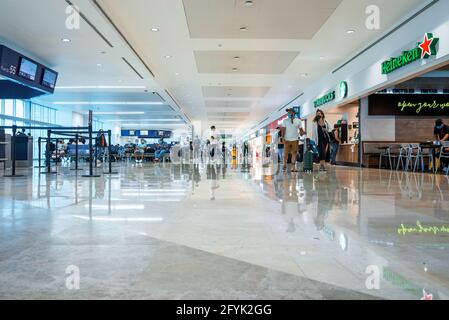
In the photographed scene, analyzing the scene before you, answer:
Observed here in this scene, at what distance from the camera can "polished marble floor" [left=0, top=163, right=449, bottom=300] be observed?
54.4 inches

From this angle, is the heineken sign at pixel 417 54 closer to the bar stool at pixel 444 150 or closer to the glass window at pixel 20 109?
the bar stool at pixel 444 150

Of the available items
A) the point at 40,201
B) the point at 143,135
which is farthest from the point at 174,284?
the point at 143,135

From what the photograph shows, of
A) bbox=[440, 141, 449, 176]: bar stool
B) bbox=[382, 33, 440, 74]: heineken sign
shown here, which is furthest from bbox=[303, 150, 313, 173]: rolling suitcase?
bbox=[440, 141, 449, 176]: bar stool

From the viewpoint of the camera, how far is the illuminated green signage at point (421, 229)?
2389 millimetres

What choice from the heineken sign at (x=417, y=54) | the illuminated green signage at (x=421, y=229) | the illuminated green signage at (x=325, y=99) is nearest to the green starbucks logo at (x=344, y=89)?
the illuminated green signage at (x=325, y=99)

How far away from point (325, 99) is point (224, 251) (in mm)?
13924

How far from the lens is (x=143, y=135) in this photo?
42.9 m

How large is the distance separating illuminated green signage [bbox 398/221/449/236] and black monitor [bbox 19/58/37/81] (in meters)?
11.3

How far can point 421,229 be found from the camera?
97.7 inches

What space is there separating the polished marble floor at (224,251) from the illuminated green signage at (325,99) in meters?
11.3

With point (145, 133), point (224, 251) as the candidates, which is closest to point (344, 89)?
point (224, 251)

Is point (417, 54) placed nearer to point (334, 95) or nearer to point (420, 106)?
point (334, 95)

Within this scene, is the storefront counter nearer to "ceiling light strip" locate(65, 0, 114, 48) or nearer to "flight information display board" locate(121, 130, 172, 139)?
"ceiling light strip" locate(65, 0, 114, 48)
